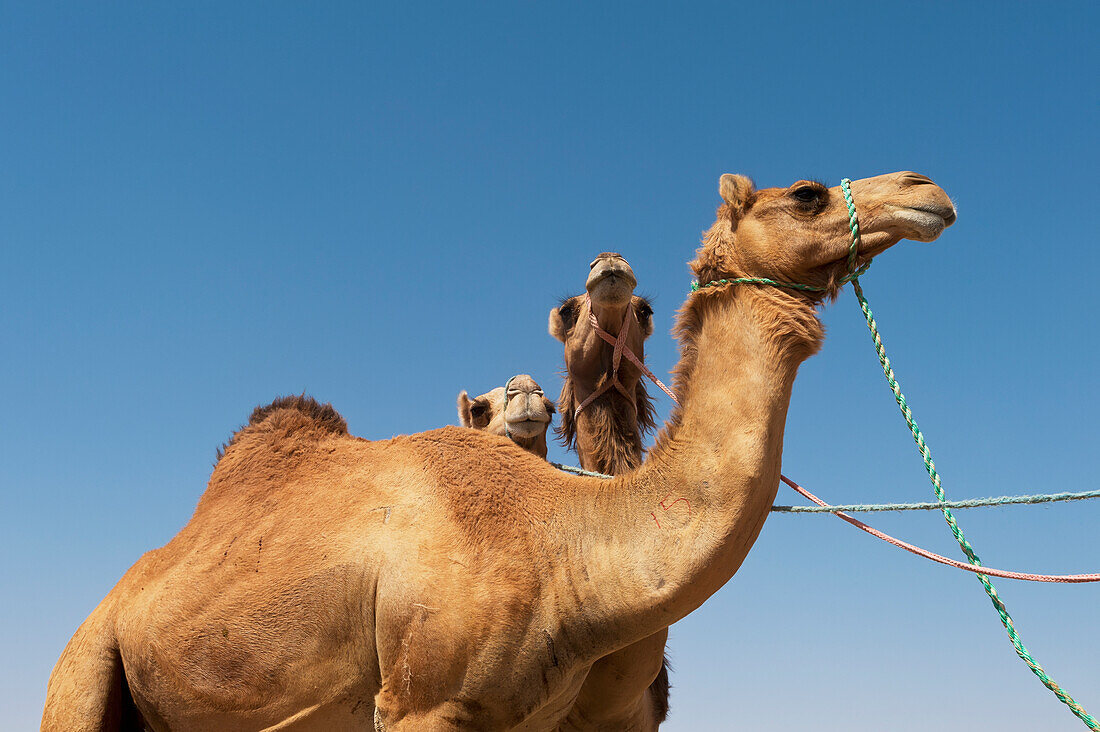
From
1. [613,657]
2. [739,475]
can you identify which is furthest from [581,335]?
[739,475]

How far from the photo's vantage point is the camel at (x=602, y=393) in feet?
19.5

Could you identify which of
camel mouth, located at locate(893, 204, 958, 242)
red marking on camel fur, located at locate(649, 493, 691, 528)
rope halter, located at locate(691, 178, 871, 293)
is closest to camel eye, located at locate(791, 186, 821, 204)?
rope halter, located at locate(691, 178, 871, 293)

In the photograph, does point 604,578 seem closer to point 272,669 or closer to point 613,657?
point 613,657

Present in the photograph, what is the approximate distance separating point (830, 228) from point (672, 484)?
1.26m

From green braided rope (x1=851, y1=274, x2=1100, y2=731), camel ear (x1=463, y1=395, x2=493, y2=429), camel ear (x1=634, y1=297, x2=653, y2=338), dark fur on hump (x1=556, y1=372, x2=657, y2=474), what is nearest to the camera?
green braided rope (x1=851, y1=274, x2=1100, y2=731)

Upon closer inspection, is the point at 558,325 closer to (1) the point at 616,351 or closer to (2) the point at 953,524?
(1) the point at 616,351

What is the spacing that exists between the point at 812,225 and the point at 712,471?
3.77 feet

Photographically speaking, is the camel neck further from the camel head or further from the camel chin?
the camel chin

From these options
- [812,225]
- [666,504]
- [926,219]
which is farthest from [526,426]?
[926,219]

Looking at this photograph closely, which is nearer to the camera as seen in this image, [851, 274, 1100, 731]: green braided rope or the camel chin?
[851, 274, 1100, 731]: green braided rope

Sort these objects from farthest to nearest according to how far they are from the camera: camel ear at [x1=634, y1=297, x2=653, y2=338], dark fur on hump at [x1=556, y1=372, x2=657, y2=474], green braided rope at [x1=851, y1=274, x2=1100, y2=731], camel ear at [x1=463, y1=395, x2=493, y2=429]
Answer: camel ear at [x1=463, y1=395, x2=493, y2=429] → camel ear at [x1=634, y1=297, x2=653, y2=338] → dark fur on hump at [x1=556, y1=372, x2=657, y2=474] → green braided rope at [x1=851, y1=274, x2=1100, y2=731]

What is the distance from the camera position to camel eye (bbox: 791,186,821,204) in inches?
169

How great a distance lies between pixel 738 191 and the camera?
445 cm

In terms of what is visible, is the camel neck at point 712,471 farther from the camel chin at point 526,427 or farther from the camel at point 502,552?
the camel chin at point 526,427
